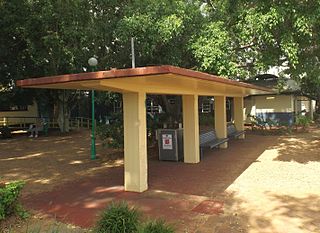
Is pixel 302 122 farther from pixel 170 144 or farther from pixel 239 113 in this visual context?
pixel 170 144

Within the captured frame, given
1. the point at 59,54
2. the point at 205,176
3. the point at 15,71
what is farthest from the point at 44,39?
the point at 205,176

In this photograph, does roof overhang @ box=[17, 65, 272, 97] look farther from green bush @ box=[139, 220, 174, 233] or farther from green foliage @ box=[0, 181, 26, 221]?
green bush @ box=[139, 220, 174, 233]

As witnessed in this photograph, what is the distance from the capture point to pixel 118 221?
5.46 meters

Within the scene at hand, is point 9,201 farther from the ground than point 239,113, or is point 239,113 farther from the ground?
point 239,113

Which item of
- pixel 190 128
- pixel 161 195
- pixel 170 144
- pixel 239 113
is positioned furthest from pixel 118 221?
pixel 239 113

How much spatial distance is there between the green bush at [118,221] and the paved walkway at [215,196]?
828 millimetres

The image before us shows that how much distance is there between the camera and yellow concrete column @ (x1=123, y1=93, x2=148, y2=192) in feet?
27.6

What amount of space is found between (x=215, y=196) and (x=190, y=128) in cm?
420

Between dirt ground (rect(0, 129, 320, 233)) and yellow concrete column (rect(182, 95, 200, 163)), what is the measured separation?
53 cm

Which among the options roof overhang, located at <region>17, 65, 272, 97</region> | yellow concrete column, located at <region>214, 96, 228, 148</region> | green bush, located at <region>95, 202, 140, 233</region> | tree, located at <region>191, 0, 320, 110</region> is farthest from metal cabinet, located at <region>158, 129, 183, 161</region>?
green bush, located at <region>95, 202, 140, 233</region>

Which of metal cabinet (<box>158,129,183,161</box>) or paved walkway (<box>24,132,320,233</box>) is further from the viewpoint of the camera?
metal cabinet (<box>158,129,183,161</box>)

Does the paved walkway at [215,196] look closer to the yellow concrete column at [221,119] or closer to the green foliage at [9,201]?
the green foliage at [9,201]

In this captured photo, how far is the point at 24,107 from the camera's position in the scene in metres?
28.3

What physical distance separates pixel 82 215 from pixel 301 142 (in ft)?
42.3
